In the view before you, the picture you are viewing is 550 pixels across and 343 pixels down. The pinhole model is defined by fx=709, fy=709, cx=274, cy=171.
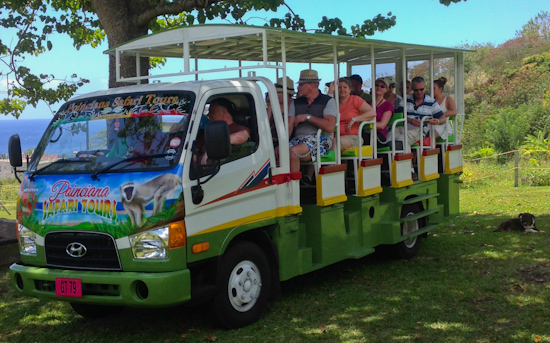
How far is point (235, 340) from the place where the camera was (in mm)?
5977

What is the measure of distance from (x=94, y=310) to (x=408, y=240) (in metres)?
4.42

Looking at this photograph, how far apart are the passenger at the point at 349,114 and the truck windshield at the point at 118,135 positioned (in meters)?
2.60

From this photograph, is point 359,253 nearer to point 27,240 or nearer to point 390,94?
point 390,94

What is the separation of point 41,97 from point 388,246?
8.19 meters

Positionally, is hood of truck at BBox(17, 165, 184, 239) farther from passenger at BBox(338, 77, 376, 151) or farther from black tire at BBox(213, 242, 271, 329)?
passenger at BBox(338, 77, 376, 151)

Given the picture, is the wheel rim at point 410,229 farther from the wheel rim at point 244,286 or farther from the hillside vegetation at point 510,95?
the hillside vegetation at point 510,95

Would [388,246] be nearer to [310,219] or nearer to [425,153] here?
[425,153]

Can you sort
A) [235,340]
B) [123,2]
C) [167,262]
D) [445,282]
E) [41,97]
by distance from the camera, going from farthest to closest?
[41,97]
[123,2]
[445,282]
[235,340]
[167,262]

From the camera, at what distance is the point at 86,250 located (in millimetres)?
5758

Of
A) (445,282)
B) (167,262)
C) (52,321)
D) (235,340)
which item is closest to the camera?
(167,262)

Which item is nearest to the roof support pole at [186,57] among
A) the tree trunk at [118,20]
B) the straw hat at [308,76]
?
the straw hat at [308,76]

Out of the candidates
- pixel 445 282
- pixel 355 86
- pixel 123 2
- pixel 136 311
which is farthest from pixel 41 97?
pixel 445 282

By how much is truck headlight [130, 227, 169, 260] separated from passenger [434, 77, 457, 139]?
554 centimetres

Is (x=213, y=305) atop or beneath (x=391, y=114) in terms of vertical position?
beneath
